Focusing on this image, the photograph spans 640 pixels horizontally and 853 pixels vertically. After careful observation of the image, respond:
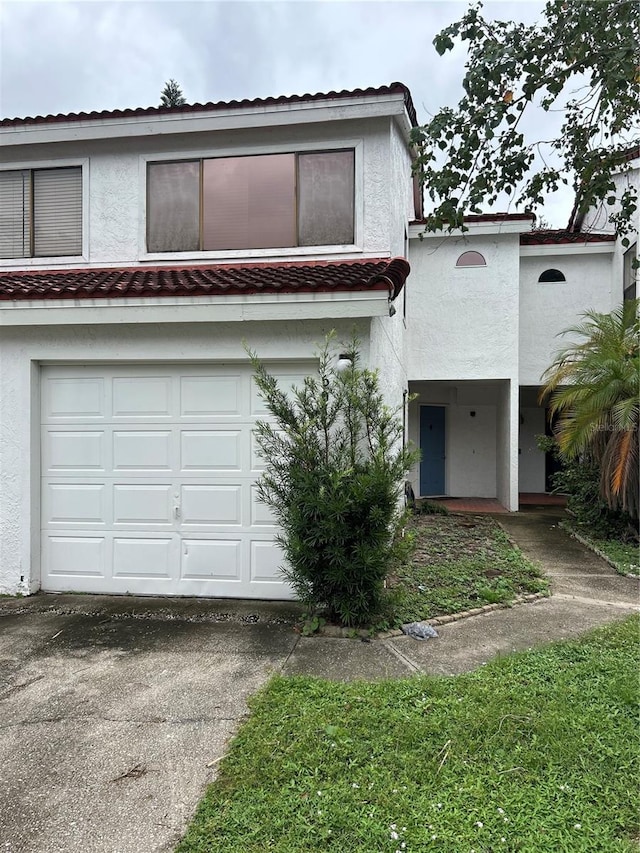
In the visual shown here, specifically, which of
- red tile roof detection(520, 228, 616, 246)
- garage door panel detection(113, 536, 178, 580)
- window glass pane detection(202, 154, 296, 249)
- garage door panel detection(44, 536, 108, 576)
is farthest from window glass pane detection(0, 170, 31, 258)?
red tile roof detection(520, 228, 616, 246)

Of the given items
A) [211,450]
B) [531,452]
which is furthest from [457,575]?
[531,452]

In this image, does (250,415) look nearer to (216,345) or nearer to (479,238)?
(216,345)

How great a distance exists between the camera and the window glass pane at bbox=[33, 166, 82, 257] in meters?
7.93

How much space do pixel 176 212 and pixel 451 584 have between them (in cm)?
664

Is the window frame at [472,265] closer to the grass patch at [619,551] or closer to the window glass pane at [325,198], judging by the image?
the window glass pane at [325,198]

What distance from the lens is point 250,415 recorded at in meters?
6.02

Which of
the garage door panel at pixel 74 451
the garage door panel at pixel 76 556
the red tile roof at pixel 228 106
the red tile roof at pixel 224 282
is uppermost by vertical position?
the red tile roof at pixel 228 106

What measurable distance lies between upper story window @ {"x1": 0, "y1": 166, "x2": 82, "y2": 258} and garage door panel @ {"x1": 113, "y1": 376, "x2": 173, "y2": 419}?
3048mm

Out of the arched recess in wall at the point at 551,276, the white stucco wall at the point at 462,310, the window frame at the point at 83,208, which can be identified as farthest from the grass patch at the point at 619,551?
the window frame at the point at 83,208

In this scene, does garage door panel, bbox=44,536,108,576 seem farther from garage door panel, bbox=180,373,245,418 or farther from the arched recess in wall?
the arched recess in wall

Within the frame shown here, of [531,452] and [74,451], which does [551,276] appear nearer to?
[531,452]

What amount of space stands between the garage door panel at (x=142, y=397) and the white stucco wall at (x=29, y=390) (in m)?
0.26

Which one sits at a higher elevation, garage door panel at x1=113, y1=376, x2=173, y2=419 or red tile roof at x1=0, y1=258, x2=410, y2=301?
red tile roof at x1=0, y1=258, x2=410, y2=301

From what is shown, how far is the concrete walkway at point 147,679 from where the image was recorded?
2723 mm
